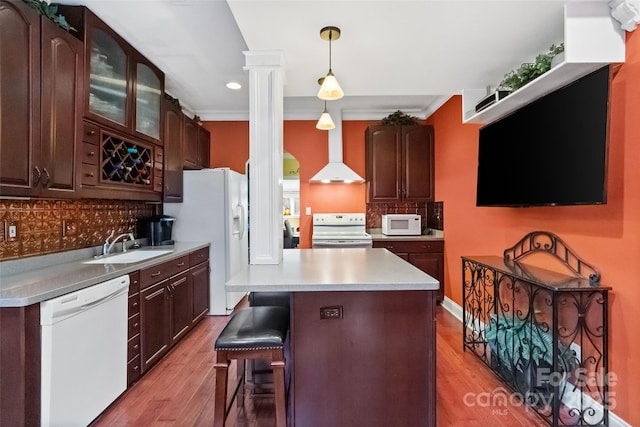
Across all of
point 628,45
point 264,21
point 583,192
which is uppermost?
point 264,21

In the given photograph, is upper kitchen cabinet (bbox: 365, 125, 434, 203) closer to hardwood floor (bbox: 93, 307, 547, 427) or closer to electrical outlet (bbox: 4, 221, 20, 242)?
hardwood floor (bbox: 93, 307, 547, 427)

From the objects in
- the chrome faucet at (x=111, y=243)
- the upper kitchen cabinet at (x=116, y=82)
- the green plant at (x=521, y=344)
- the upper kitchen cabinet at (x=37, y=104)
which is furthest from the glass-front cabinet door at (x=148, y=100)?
the green plant at (x=521, y=344)

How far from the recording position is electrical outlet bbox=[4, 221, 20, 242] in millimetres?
1903

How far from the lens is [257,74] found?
84.4 inches

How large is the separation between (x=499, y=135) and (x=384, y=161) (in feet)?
6.46

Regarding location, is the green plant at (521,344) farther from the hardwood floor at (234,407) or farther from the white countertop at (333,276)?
the white countertop at (333,276)

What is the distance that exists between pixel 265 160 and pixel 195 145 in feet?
8.03

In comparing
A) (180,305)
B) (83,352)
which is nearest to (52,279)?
(83,352)

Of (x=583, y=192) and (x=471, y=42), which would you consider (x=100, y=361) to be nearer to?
(x=583, y=192)

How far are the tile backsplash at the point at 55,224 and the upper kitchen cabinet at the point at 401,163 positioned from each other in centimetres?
314

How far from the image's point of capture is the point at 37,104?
1823 mm

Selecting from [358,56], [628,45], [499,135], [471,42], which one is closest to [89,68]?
[358,56]

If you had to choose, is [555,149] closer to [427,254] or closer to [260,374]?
[427,254]

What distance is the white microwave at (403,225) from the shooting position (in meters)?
4.25
